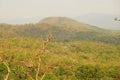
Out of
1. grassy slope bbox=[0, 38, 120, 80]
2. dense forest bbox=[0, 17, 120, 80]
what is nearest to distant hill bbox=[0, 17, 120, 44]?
dense forest bbox=[0, 17, 120, 80]

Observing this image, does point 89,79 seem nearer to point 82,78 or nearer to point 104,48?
point 82,78

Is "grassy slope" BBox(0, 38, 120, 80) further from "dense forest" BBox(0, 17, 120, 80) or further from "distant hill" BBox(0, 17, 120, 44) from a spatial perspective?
"distant hill" BBox(0, 17, 120, 44)

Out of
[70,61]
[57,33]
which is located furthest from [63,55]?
[57,33]

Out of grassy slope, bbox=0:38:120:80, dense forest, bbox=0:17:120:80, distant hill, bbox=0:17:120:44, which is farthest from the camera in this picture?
distant hill, bbox=0:17:120:44

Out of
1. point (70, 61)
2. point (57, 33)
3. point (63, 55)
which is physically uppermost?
point (70, 61)

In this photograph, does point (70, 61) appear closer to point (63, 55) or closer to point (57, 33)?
point (63, 55)

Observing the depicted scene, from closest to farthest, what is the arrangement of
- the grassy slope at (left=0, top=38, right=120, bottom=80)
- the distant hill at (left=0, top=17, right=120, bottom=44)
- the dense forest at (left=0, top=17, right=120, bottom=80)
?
the dense forest at (left=0, top=17, right=120, bottom=80)
the grassy slope at (left=0, top=38, right=120, bottom=80)
the distant hill at (left=0, top=17, right=120, bottom=44)

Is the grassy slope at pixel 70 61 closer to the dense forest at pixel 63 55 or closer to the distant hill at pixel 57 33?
the dense forest at pixel 63 55

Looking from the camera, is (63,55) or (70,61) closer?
(70,61)

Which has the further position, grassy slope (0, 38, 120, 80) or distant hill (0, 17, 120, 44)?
distant hill (0, 17, 120, 44)

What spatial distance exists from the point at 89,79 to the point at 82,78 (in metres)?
2.28

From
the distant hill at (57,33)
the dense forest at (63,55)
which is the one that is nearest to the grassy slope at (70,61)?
the dense forest at (63,55)

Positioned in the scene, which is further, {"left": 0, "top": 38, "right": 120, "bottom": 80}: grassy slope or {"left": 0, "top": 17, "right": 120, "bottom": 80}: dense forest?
{"left": 0, "top": 38, "right": 120, "bottom": 80}: grassy slope

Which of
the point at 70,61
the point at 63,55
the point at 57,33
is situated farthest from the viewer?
the point at 57,33
